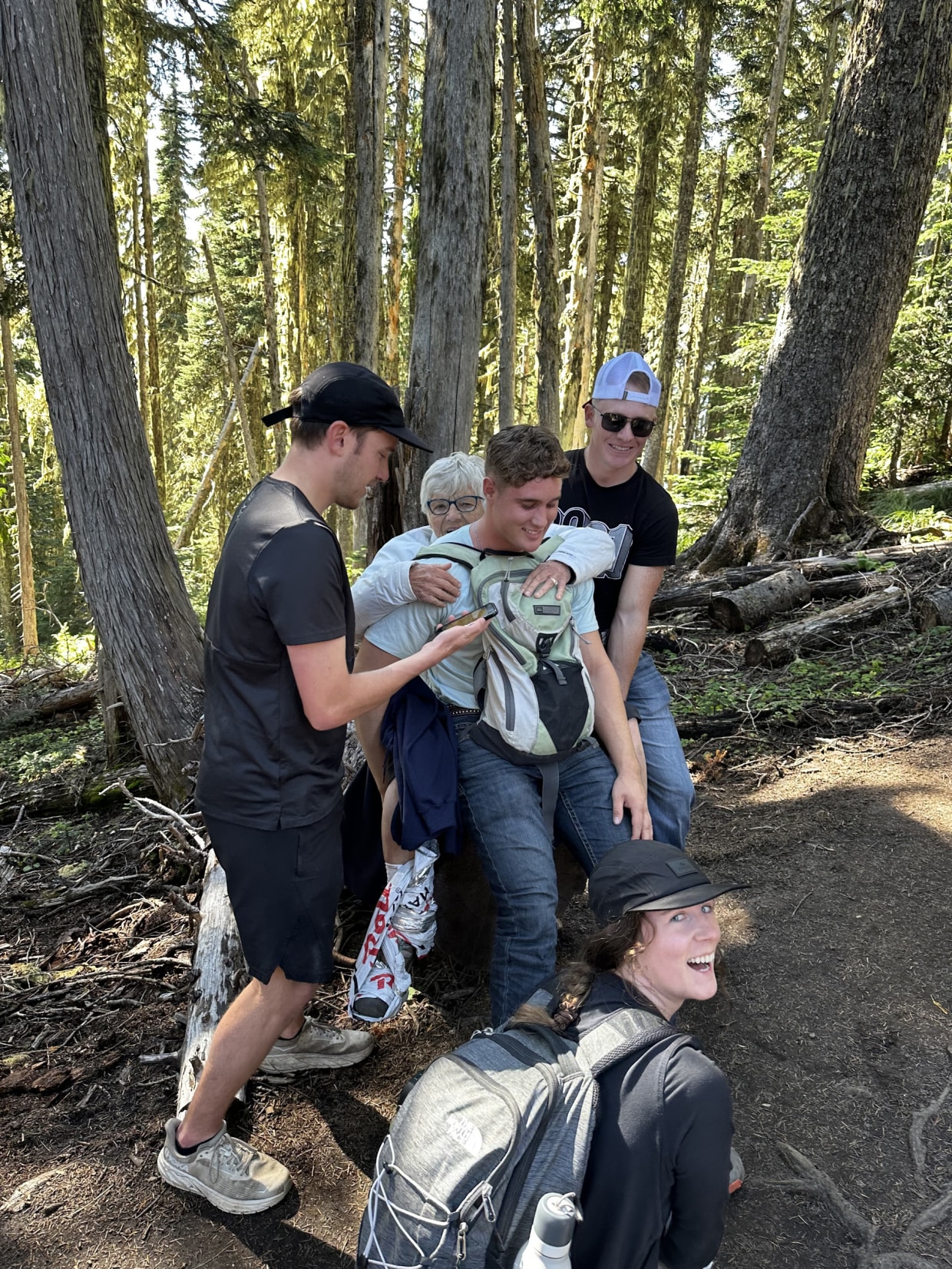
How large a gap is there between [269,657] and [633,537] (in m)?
1.90

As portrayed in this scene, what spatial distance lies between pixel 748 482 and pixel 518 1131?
7.94 meters

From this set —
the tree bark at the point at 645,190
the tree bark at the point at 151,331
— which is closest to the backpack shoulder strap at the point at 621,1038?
the tree bark at the point at 645,190

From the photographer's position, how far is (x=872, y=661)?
6.22m

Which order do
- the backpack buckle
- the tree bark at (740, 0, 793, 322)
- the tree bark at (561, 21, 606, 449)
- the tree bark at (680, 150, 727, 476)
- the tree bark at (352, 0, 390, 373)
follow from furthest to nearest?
the tree bark at (680, 150, 727, 476) < the tree bark at (740, 0, 793, 322) < the tree bark at (561, 21, 606, 449) < the tree bark at (352, 0, 390, 373) < the backpack buckle

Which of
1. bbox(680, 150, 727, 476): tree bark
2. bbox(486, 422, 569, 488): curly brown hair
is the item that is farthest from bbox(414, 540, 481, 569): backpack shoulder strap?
bbox(680, 150, 727, 476): tree bark

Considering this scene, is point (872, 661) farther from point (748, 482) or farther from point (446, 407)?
point (446, 407)

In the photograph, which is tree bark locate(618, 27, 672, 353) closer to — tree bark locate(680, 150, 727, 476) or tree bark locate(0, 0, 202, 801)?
tree bark locate(680, 150, 727, 476)

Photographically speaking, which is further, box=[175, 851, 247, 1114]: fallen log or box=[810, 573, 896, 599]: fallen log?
box=[810, 573, 896, 599]: fallen log

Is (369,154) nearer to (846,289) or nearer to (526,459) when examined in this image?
(846,289)

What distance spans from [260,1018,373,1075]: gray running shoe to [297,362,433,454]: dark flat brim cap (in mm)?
2120

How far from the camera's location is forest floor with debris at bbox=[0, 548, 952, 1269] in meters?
2.41

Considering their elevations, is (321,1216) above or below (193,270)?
below

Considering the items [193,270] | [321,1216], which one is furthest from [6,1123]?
[193,270]

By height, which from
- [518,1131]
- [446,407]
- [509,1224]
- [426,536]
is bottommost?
[509,1224]
